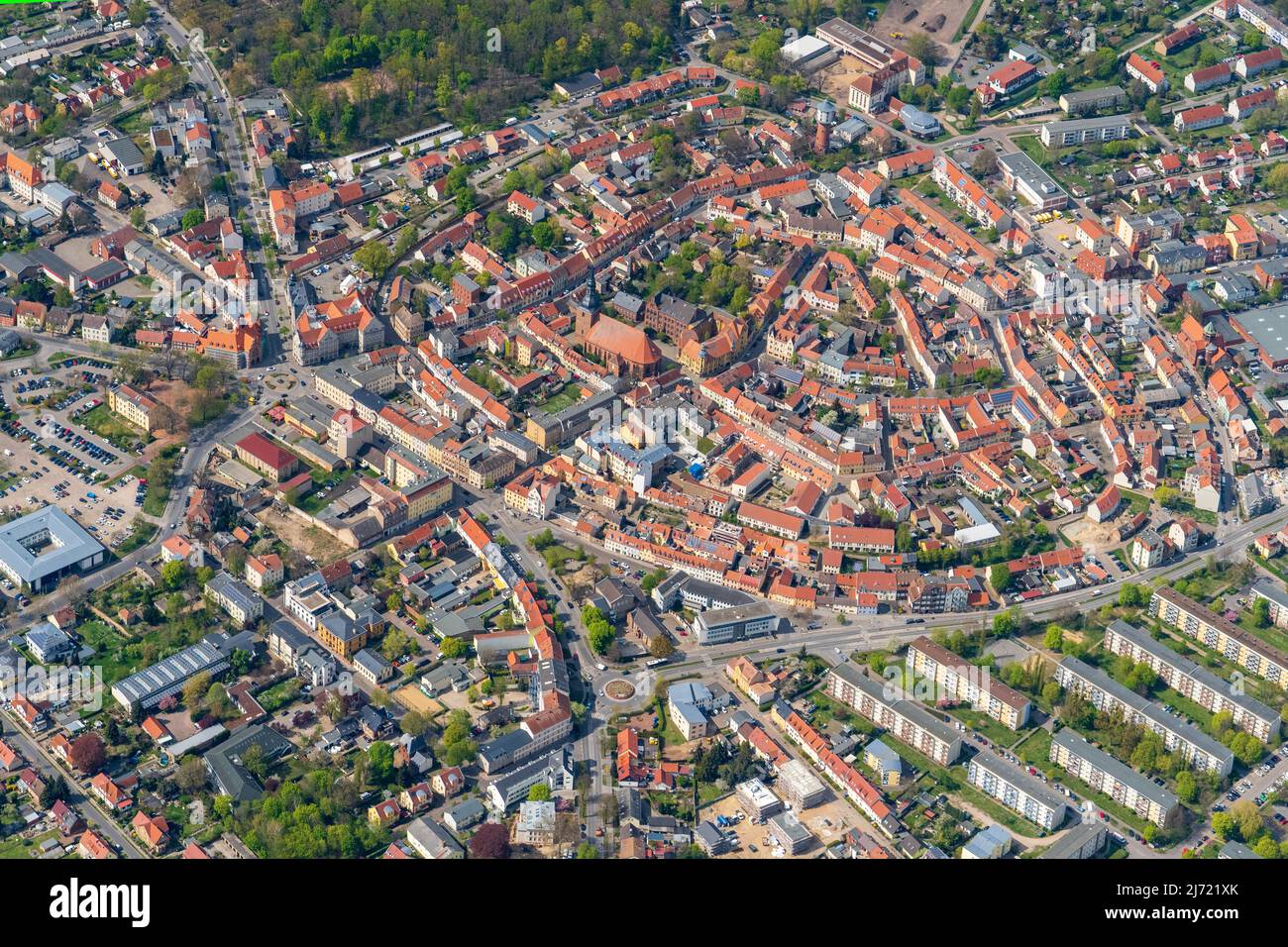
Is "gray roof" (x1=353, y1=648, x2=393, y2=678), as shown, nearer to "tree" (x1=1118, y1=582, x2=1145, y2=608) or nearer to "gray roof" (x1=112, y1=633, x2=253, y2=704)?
"gray roof" (x1=112, y1=633, x2=253, y2=704)

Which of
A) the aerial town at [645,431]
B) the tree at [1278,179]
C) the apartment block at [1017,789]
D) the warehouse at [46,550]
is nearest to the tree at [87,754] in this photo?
the aerial town at [645,431]

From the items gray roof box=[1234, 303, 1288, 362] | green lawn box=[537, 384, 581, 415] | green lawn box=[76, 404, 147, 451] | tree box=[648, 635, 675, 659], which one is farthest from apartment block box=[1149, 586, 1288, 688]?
green lawn box=[76, 404, 147, 451]

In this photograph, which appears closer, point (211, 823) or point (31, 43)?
point (211, 823)

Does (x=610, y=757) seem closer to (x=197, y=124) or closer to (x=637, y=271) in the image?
(x=637, y=271)

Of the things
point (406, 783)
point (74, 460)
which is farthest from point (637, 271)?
point (406, 783)

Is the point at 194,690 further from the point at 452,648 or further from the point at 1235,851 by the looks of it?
the point at 1235,851

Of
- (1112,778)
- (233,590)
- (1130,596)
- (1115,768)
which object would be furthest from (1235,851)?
(233,590)

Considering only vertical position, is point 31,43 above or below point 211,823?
above
